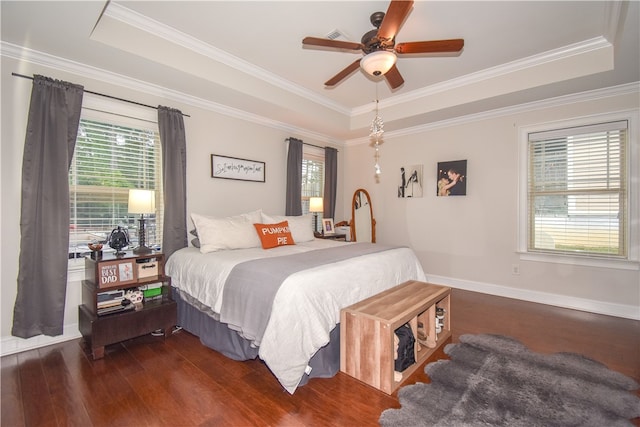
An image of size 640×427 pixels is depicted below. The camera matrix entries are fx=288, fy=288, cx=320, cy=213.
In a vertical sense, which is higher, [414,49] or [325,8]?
[325,8]

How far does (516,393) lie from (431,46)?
243cm

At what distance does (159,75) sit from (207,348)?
263cm

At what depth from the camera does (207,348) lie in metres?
2.46

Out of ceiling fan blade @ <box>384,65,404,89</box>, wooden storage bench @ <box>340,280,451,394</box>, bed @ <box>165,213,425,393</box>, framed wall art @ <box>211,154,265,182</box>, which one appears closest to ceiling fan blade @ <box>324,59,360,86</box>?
ceiling fan blade @ <box>384,65,404,89</box>

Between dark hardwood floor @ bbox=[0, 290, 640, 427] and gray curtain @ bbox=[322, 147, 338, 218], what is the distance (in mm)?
2970

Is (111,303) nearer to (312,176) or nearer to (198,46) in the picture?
(198,46)

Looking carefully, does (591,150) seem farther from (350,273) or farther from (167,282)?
(167,282)

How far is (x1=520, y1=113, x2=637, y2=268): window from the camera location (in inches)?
125

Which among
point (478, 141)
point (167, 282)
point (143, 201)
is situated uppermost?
point (478, 141)

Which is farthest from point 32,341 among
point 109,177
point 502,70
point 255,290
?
point 502,70

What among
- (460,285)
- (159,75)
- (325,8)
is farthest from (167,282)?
(460,285)

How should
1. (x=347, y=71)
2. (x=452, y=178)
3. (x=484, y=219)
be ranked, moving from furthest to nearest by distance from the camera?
(x=452, y=178) < (x=484, y=219) < (x=347, y=71)

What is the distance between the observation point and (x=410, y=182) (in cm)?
471

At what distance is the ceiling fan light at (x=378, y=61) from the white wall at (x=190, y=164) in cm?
222
